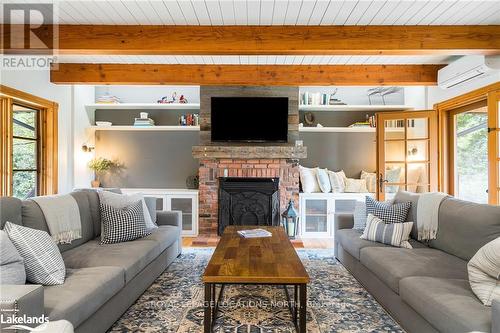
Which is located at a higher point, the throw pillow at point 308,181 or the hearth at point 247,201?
the throw pillow at point 308,181

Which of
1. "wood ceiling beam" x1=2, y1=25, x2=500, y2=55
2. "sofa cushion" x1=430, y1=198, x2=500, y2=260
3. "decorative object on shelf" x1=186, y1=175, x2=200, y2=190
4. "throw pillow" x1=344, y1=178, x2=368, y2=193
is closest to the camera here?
"sofa cushion" x1=430, y1=198, x2=500, y2=260

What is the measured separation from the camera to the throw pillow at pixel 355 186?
5410 millimetres

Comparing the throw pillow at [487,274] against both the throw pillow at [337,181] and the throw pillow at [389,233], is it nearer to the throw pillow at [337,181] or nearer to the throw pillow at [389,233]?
the throw pillow at [389,233]

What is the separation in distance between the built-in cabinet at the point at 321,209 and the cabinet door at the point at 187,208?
5.65 ft

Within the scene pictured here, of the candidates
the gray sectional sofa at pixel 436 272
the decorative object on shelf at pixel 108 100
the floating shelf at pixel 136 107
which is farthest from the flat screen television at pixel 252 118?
the gray sectional sofa at pixel 436 272

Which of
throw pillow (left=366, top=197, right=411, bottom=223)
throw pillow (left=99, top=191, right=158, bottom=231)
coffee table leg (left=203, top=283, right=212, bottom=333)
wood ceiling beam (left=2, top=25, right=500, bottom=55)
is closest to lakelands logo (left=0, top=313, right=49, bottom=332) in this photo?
coffee table leg (left=203, top=283, right=212, bottom=333)

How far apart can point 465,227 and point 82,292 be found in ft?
9.08

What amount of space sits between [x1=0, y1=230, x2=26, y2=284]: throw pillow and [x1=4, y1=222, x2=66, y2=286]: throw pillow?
59 millimetres

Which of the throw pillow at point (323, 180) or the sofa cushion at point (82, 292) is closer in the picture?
the sofa cushion at point (82, 292)

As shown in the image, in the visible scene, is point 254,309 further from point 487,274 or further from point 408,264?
point 487,274

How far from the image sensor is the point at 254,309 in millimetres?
2510

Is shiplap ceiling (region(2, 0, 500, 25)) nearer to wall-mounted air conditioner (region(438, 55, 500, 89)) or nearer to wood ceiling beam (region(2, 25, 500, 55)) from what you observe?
wood ceiling beam (region(2, 25, 500, 55))

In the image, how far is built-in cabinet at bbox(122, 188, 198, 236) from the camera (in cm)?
521

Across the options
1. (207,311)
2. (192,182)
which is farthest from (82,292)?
(192,182)
